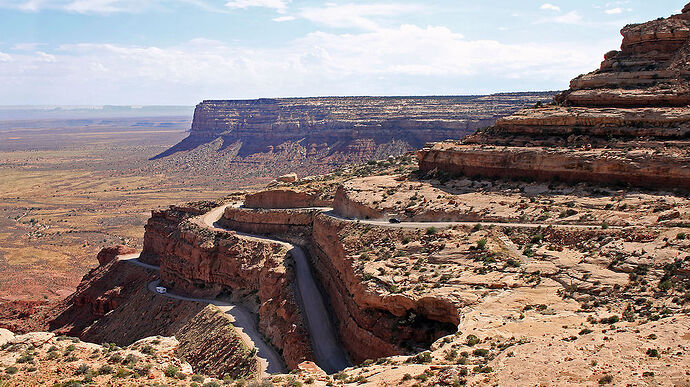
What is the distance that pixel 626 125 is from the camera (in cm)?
4275

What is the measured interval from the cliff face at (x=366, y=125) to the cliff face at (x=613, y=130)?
271 feet

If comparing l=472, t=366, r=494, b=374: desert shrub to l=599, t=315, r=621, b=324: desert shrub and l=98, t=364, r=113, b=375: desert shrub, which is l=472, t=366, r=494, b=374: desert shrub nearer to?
l=599, t=315, r=621, b=324: desert shrub

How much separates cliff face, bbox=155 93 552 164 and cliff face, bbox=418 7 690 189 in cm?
8251

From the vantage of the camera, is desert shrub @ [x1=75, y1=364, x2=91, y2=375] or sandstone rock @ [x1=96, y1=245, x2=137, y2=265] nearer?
desert shrub @ [x1=75, y1=364, x2=91, y2=375]

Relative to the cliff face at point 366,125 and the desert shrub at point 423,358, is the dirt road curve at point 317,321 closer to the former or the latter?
the desert shrub at point 423,358

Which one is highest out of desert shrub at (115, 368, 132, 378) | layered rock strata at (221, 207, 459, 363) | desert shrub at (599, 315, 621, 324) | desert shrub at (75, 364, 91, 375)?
desert shrub at (599, 315, 621, 324)

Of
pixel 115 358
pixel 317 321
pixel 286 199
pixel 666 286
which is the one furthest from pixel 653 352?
pixel 286 199

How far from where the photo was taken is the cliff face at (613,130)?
131ft

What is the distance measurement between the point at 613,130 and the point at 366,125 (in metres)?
124

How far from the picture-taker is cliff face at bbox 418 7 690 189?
39.9 meters

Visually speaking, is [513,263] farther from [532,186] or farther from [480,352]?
[532,186]

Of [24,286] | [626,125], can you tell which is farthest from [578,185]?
[24,286]

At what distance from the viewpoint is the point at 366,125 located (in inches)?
6506

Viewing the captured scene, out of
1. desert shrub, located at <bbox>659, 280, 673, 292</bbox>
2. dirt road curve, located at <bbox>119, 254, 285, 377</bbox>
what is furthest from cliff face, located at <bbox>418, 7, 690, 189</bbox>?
dirt road curve, located at <bbox>119, 254, 285, 377</bbox>
